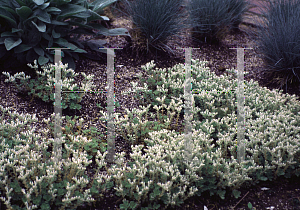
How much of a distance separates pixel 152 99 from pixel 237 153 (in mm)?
1199

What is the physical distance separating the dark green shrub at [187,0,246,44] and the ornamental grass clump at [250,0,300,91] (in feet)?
2.54

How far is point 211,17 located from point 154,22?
4.22 feet

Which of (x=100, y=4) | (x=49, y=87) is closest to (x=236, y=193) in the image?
(x=49, y=87)

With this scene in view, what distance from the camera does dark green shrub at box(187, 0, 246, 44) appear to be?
4.34m

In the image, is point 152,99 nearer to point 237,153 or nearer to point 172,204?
point 237,153

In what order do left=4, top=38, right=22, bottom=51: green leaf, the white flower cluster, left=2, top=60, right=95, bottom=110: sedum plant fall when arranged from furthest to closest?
left=4, top=38, right=22, bottom=51: green leaf, left=2, top=60, right=95, bottom=110: sedum plant, the white flower cluster

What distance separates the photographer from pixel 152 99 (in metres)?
3.10

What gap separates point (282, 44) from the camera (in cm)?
339

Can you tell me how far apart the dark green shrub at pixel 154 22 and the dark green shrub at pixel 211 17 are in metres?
0.40

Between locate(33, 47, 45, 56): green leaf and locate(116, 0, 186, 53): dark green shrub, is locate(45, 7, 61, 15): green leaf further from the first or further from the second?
locate(116, 0, 186, 53): dark green shrub

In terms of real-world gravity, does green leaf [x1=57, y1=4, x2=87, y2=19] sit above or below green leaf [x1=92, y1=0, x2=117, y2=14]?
below

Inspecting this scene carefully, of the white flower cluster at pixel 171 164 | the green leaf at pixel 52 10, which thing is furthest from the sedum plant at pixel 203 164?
the green leaf at pixel 52 10

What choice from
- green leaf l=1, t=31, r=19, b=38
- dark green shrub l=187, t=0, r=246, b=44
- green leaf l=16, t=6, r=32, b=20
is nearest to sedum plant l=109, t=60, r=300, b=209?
green leaf l=16, t=6, r=32, b=20

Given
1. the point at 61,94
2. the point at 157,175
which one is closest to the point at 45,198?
the point at 157,175
